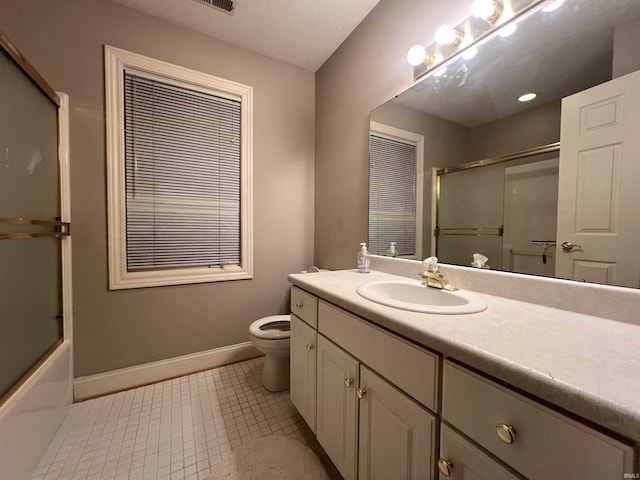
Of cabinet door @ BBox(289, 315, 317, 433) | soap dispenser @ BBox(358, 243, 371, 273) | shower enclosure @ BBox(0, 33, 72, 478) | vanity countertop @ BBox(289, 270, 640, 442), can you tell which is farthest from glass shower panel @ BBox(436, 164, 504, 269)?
shower enclosure @ BBox(0, 33, 72, 478)

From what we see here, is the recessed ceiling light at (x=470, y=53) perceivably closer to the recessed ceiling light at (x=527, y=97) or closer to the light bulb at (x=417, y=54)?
the light bulb at (x=417, y=54)

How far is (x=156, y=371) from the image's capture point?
5.62ft

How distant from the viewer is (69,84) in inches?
56.9

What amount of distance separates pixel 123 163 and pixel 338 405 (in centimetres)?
184

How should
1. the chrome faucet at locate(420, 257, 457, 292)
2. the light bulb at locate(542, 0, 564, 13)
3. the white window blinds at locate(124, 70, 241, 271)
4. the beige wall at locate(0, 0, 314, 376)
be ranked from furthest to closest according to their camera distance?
the white window blinds at locate(124, 70, 241, 271)
the beige wall at locate(0, 0, 314, 376)
the chrome faucet at locate(420, 257, 457, 292)
the light bulb at locate(542, 0, 564, 13)

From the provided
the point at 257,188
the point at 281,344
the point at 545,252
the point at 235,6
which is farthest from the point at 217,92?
the point at 545,252

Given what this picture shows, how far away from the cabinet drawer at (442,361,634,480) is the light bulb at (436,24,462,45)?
50.8 inches

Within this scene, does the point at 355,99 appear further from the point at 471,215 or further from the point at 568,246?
the point at 568,246

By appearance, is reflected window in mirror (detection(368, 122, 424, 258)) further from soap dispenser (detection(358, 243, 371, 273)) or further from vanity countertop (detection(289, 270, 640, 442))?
vanity countertop (detection(289, 270, 640, 442))

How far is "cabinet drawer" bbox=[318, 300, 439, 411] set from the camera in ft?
2.01

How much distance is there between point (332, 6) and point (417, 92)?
858 mm

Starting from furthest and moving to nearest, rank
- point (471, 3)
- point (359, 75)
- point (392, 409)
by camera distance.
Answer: point (359, 75) < point (471, 3) < point (392, 409)

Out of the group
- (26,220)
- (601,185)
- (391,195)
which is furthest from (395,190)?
(26,220)

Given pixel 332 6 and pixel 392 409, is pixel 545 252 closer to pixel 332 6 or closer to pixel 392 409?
pixel 392 409
